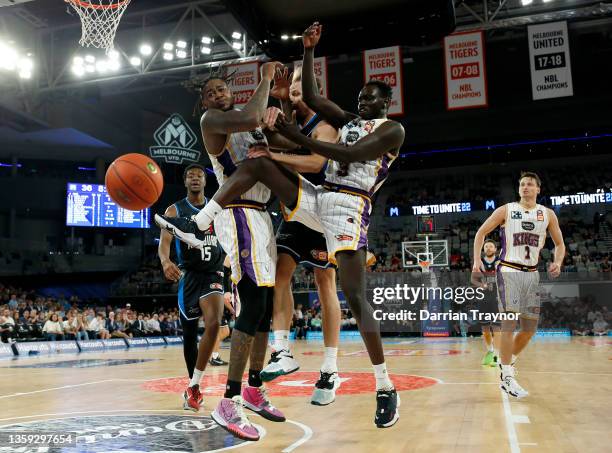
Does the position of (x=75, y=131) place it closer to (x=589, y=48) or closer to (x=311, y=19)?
(x=589, y=48)

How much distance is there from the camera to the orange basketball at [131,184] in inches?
202

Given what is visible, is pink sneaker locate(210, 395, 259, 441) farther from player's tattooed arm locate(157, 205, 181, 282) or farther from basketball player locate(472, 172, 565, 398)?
basketball player locate(472, 172, 565, 398)

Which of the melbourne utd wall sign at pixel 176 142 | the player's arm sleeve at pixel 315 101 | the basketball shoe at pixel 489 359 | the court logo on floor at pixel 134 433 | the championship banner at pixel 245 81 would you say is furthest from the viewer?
the melbourne utd wall sign at pixel 176 142

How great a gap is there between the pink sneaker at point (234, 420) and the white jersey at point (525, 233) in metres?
3.71

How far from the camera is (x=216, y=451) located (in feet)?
11.3

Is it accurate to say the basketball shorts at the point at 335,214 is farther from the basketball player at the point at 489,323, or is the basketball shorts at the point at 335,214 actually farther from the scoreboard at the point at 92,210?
the scoreboard at the point at 92,210

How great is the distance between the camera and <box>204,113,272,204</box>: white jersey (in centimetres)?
391

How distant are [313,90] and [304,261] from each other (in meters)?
1.25

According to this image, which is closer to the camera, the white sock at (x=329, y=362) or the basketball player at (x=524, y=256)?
the white sock at (x=329, y=362)

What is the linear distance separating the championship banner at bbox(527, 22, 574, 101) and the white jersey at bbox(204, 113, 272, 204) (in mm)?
10320

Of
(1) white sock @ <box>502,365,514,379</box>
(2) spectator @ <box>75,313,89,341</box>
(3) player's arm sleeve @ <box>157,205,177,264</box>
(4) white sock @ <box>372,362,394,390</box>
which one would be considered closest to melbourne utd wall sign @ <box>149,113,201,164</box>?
(2) spectator @ <box>75,313,89,341</box>

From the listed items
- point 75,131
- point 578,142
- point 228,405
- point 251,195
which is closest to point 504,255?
point 251,195

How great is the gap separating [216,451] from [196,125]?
79.2 ft

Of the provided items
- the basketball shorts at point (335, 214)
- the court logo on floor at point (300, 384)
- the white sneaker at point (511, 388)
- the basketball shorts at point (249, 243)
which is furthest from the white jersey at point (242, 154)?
the white sneaker at point (511, 388)
